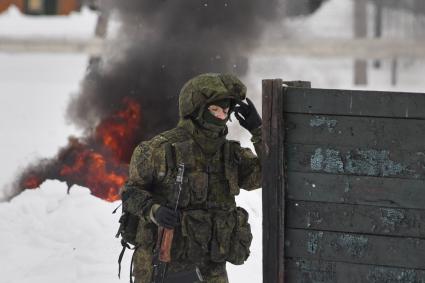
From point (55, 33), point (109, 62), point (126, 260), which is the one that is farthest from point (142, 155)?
point (55, 33)

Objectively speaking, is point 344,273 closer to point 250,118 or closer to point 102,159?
point 250,118

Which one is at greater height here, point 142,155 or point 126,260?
point 142,155

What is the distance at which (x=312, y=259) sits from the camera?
12.7 ft

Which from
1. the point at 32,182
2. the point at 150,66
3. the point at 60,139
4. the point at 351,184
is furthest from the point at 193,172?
the point at 60,139

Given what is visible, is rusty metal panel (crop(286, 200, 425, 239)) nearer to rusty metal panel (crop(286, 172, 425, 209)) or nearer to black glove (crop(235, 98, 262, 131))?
rusty metal panel (crop(286, 172, 425, 209))

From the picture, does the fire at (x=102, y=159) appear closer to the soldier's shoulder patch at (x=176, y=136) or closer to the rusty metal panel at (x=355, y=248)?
the soldier's shoulder patch at (x=176, y=136)

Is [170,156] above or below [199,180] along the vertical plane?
above

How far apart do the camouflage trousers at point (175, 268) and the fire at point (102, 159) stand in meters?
3.97

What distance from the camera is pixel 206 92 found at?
445 centimetres

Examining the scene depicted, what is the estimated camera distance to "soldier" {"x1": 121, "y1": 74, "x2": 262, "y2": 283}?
14.7ft

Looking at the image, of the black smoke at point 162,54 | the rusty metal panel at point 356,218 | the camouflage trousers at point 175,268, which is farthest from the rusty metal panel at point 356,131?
the black smoke at point 162,54

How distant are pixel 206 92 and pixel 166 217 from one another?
721 mm

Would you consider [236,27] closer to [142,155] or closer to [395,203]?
[142,155]

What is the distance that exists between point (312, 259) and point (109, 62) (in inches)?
356
